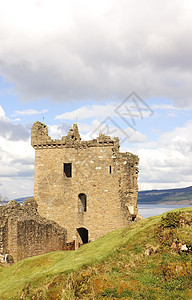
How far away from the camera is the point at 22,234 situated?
2805 centimetres

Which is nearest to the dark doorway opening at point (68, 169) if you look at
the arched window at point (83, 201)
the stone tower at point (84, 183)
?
the stone tower at point (84, 183)

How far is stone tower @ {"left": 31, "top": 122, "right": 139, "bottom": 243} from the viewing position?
108 feet

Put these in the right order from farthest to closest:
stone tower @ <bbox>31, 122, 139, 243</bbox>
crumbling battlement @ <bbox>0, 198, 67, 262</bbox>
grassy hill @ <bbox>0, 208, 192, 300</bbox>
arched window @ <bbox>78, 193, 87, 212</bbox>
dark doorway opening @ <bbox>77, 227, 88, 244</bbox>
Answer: dark doorway opening @ <bbox>77, 227, 88, 244</bbox>, arched window @ <bbox>78, 193, 87, 212</bbox>, stone tower @ <bbox>31, 122, 139, 243</bbox>, crumbling battlement @ <bbox>0, 198, 67, 262</bbox>, grassy hill @ <bbox>0, 208, 192, 300</bbox>

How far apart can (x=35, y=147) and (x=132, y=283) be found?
79.8 feet

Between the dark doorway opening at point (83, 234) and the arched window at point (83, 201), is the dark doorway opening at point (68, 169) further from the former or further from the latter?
the dark doorway opening at point (83, 234)

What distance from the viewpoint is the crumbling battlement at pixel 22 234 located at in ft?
89.9

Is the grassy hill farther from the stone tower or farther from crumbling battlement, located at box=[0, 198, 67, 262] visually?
the stone tower

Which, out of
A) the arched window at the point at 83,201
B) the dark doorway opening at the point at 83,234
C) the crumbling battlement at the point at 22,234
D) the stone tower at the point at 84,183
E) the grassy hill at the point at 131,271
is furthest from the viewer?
the dark doorway opening at the point at 83,234

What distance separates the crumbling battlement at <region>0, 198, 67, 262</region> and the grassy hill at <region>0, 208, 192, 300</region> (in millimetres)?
9596

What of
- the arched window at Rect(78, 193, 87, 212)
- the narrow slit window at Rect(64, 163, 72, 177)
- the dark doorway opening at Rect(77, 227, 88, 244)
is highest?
the narrow slit window at Rect(64, 163, 72, 177)

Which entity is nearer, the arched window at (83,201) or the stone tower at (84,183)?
the stone tower at (84,183)

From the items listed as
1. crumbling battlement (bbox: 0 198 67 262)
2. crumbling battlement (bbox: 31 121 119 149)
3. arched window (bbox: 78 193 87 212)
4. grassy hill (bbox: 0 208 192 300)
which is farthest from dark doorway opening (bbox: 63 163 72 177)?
grassy hill (bbox: 0 208 192 300)

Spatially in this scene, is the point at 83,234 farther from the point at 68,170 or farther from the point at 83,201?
the point at 68,170

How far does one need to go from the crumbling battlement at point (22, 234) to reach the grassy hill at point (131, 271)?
9596 millimetres
